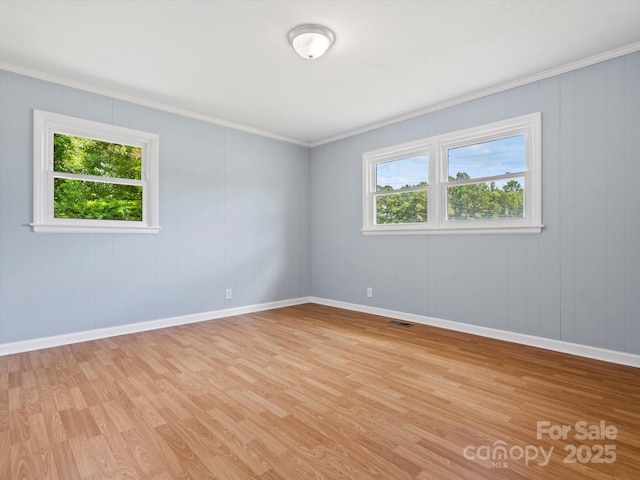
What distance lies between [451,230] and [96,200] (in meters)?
4.06

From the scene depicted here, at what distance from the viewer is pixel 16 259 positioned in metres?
3.11

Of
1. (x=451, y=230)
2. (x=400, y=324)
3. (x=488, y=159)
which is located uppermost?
(x=488, y=159)

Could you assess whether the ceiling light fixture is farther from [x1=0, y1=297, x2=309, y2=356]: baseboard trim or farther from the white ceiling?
[x1=0, y1=297, x2=309, y2=356]: baseboard trim

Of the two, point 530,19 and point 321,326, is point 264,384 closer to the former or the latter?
point 321,326

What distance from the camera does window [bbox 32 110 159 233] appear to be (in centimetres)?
327

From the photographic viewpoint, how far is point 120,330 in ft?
12.1

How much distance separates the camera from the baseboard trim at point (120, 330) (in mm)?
3122

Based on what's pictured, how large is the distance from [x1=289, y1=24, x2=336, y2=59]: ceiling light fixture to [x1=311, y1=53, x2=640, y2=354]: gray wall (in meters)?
1.99

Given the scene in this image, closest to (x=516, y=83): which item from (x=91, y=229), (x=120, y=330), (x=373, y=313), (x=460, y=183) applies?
(x=460, y=183)

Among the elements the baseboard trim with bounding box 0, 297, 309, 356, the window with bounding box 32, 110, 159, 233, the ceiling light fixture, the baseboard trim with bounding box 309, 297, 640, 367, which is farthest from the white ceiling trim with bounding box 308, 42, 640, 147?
the baseboard trim with bounding box 0, 297, 309, 356

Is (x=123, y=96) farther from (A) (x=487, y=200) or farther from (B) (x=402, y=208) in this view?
(A) (x=487, y=200)

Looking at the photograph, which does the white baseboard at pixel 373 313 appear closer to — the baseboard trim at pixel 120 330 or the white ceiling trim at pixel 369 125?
the baseboard trim at pixel 120 330

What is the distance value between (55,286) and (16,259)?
1.33 ft

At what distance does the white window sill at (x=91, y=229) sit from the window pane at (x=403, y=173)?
308 cm
